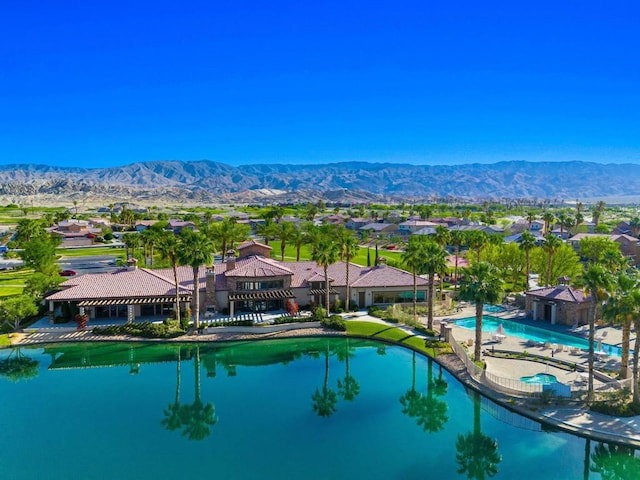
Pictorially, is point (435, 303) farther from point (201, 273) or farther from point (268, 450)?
point (268, 450)

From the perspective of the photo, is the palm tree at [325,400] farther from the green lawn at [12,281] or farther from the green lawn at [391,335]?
the green lawn at [12,281]

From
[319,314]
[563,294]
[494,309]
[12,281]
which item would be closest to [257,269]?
[319,314]

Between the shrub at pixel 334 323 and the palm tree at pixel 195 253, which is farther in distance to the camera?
the shrub at pixel 334 323

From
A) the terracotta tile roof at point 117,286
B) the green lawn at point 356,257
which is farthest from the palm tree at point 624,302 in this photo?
the green lawn at point 356,257

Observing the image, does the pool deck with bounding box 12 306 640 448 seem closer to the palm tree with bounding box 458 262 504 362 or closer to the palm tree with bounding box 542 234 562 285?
the palm tree with bounding box 458 262 504 362

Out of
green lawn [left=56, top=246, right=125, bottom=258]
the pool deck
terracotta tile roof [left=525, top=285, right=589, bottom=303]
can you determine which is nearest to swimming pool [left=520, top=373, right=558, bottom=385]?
the pool deck

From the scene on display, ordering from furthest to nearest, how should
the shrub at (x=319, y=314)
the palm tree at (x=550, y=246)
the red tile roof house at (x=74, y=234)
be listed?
the red tile roof house at (x=74, y=234) → the palm tree at (x=550, y=246) → the shrub at (x=319, y=314)

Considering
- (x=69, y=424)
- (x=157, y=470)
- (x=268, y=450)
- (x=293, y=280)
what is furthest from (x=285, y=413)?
(x=293, y=280)
